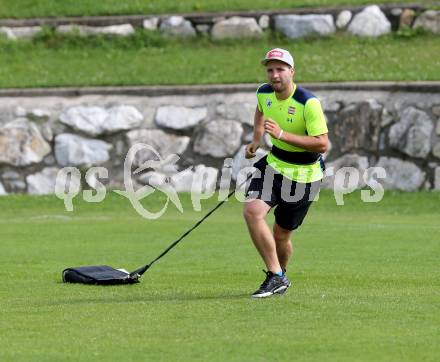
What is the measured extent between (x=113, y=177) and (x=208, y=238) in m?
5.32

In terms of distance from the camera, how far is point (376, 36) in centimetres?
2314

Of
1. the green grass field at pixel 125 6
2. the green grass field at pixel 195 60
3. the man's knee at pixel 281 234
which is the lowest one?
the green grass field at pixel 195 60

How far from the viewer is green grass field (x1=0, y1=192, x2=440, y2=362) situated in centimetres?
836

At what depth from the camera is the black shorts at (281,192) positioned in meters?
11.0

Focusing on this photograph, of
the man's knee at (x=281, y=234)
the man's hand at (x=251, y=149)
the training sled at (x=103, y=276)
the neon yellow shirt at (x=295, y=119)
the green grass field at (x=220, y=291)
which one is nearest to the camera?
the green grass field at (x=220, y=291)

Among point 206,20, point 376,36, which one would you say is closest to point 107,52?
point 206,20

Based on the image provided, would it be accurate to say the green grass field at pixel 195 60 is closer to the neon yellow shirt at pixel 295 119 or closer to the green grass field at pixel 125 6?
the green grass field at pixel 125 6

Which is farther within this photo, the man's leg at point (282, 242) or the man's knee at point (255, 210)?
the man's leg at point (282, 242)

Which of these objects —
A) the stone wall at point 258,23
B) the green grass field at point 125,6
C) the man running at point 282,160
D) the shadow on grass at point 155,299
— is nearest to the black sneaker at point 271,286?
the man running at point 282,160

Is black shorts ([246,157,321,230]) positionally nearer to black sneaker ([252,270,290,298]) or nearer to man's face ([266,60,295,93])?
black sneaker ([252,270,290,298])

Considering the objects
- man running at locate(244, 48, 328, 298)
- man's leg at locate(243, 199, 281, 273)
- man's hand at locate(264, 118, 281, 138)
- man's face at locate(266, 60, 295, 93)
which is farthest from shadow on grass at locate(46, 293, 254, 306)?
man's face at locate(266, 60, 295, 93)

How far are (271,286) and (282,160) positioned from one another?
1090 millimetres

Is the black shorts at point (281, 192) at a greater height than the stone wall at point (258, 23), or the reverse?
the black shorts at point (281, 192)

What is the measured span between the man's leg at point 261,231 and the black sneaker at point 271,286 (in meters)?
0.07
